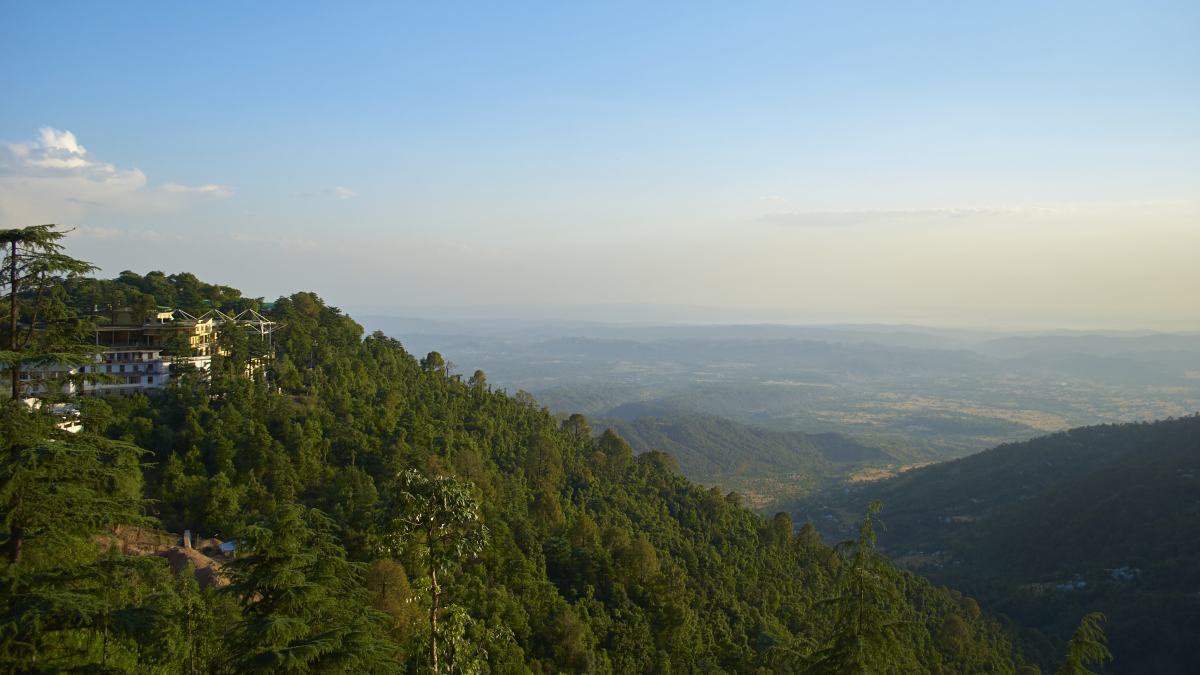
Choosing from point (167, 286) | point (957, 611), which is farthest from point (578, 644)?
point (167, 286)

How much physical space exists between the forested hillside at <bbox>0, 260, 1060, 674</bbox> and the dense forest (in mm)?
84

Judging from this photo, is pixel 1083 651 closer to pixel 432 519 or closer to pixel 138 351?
pixel 432 519

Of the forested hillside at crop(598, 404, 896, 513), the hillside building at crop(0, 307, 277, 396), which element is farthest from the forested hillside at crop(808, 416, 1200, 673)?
the hillside building at crop(0, 307, 277, 396)

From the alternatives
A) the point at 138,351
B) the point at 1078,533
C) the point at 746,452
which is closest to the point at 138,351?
the point at 138,351

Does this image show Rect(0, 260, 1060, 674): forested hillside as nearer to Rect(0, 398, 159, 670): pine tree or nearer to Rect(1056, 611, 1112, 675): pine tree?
Rect(0, 398, 159, 670): pine tree

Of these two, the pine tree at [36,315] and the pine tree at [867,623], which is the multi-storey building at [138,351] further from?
the pine tree at [867,623]

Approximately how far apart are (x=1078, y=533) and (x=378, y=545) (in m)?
78.9

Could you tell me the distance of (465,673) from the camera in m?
10.8

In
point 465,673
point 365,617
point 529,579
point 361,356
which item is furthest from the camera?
point 361,356

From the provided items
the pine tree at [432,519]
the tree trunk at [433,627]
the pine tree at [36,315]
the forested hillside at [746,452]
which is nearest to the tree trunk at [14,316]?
the pine tree at [36,315]

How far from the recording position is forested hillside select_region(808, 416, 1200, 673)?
47781mm

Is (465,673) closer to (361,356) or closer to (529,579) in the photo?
(529,579)

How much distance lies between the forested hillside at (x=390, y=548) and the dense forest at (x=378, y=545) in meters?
0.08

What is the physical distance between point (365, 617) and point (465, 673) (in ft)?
8.36
